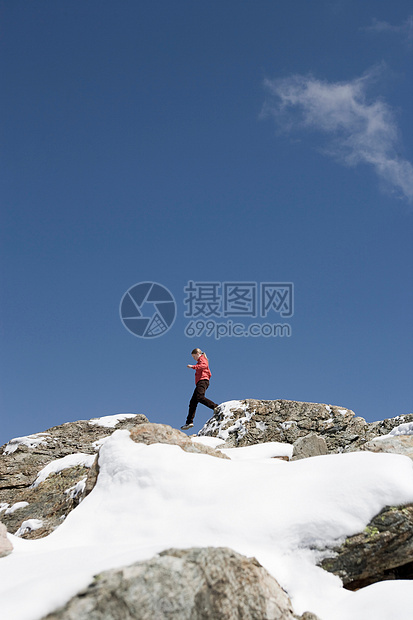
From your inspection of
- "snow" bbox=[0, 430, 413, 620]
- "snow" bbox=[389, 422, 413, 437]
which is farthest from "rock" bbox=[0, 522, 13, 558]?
"snow" bbox=[389, 422, 413, 437]

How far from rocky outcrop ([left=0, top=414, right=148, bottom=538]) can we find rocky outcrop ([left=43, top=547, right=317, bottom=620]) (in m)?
3.29

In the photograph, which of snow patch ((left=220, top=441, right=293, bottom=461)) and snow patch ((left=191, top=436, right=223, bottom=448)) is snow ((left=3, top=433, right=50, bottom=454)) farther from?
snow patch ((left=220, top=441, right=293, bottom=461))

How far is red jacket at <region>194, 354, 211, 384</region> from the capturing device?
15422 mm

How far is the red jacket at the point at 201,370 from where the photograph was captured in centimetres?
1542

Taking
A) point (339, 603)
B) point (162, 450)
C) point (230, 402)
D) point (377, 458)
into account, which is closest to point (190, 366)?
point (230, 402)

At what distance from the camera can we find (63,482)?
963cm

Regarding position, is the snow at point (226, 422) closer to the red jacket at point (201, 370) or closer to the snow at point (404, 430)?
the red jacket at point (201, 370)

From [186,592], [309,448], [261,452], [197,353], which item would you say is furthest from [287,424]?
[186,592]

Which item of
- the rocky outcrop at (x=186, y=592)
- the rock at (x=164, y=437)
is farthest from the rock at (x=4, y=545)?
the rock at (x=164, y=437)

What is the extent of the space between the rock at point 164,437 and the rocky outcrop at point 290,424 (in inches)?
203

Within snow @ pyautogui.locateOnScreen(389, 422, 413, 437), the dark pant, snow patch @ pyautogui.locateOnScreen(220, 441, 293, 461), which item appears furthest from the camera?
the dark pant

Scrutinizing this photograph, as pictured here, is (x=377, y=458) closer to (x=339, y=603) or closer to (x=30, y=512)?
(x=339, y=603)

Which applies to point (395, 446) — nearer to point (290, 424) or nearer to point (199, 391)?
point (290, 424)

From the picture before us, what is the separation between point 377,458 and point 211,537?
2.34m
